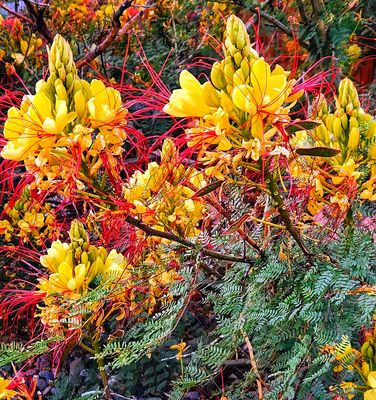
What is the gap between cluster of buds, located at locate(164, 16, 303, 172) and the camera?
78cm

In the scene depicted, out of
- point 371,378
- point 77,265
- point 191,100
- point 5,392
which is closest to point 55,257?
point 77,265

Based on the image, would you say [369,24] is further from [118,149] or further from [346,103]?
[118,149]

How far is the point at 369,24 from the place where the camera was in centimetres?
258

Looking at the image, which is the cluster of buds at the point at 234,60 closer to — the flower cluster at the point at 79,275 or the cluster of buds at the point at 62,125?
the cluster of buds at the point at 62,125

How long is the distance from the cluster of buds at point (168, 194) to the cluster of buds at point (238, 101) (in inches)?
8.0

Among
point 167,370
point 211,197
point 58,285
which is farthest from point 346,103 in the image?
point 167,370

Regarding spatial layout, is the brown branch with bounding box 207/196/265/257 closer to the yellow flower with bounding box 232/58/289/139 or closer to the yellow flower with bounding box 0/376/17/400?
the yellow flower with bounding box 232/58/289/139

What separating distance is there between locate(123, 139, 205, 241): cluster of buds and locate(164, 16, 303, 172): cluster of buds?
0.20m

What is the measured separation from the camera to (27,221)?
1883 millimetres

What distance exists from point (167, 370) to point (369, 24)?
5.99 feet

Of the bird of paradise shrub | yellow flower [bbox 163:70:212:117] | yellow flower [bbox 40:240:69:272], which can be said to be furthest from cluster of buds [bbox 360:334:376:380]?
yellow flower [bbox 40:240:69:272]

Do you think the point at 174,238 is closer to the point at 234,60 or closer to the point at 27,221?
the point at 234,60

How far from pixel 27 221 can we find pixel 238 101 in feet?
4.20

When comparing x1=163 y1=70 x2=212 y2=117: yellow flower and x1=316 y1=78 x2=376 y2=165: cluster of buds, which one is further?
x1=316 y1=78 x2=376 y2=165: cluster of buds
